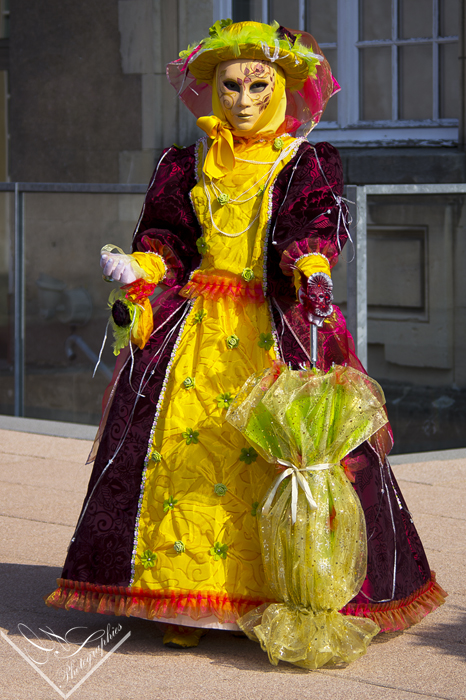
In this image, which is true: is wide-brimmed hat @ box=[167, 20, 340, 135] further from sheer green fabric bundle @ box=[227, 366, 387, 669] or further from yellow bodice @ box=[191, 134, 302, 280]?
sheer green fabric bundle @ box=[227, 366, 387, 669]

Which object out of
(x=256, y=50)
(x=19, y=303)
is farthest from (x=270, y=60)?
(x=19, y=303)

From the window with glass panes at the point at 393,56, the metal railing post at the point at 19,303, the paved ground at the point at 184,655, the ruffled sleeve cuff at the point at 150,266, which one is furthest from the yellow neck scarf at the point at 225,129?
the window with glass panes at the point at 393,56

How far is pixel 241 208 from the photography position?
3.13m

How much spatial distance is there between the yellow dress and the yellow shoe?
0.41ft

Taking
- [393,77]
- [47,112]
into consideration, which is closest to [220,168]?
[393,77]

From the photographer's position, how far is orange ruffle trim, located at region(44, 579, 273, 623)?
9.29 ft

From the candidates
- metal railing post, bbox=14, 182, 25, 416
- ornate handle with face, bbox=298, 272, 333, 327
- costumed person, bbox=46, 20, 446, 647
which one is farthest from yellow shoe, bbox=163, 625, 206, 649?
metal railing post, bbox=14, 182, 25, 416

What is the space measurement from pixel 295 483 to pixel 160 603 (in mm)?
504

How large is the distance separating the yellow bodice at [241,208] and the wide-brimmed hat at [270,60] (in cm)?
20

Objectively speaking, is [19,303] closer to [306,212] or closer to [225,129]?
[225,129]

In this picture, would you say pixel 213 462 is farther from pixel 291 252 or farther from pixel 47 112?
pixel 47 112

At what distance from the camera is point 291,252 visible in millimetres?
2943

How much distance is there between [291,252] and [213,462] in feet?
2.02

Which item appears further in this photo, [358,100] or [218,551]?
[358,100]
